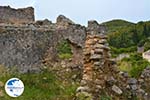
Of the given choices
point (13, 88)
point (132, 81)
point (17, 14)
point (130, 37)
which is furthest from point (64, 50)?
point (130, 37)

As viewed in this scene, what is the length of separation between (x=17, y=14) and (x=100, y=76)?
10.4m

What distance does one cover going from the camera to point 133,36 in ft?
344

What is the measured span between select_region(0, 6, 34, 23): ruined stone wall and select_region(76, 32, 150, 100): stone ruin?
8412 mm

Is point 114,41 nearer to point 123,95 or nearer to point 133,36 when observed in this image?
point 133,36

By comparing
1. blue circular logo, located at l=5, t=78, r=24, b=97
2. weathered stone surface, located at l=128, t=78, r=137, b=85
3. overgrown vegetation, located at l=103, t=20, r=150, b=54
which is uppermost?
blue circular logo, located at l=5, t=78, r=24, b=97

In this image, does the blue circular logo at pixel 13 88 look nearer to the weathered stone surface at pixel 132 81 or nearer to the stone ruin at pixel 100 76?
the stone ruin at pixel 100 76

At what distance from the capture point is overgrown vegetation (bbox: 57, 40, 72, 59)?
20141 mm

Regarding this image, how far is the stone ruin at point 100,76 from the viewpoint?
54.0 ft

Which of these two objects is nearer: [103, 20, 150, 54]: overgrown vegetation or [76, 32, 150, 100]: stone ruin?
[76, 32, 150, 100]: stone ruin

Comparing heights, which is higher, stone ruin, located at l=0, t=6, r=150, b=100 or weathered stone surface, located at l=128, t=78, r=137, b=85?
stone ruin, located at l=0, t=6, r=150, b=100

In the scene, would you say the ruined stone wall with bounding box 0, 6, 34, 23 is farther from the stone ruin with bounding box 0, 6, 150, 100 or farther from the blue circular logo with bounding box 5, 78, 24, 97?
the blue circular logo with bounding box 5, 78, 24, 97

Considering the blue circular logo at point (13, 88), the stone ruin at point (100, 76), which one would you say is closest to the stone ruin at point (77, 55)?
the stone ruin at point (100, 76)

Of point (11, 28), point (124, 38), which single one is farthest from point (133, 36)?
point (11, 28)

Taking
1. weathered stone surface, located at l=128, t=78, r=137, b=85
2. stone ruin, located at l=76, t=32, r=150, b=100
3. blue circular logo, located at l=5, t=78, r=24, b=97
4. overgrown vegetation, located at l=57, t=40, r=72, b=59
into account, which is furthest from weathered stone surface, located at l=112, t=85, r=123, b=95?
overgrown vegetation, located at l=57, t=40, r=72, b=59
